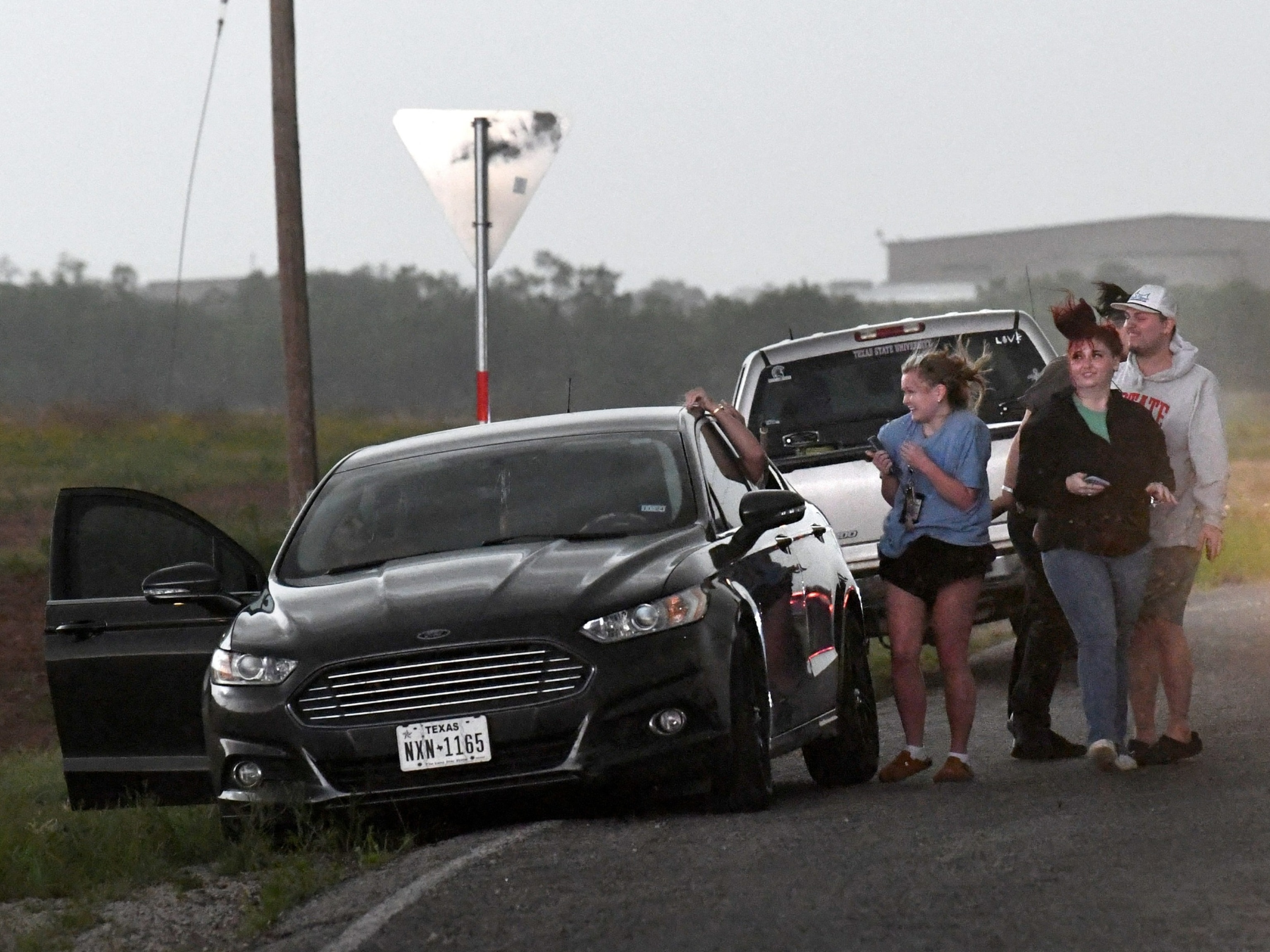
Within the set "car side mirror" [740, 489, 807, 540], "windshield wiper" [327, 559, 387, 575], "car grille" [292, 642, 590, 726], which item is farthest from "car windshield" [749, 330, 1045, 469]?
"car grille" [292, 642, 590, 726]

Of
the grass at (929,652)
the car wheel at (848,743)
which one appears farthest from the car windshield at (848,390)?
the car wheel at (848,743)

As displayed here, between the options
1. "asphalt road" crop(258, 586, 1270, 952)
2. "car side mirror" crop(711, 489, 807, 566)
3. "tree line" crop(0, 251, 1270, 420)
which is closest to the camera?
"asphalt road" crop(258, 586, 1270, 952)

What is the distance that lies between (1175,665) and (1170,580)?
36 centimetres

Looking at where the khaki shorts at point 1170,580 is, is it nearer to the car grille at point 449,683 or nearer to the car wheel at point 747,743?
the car wheel at point 747,743

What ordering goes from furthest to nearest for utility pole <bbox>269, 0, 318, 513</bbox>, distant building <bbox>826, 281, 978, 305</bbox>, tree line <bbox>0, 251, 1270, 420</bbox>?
distant building <bbox>826, 281, 978, 305</bbox>, tree line <bbox>0, 251, 1270, 420</bbox>, utility pole <bbox>269, 0, 318, 513</bbox>

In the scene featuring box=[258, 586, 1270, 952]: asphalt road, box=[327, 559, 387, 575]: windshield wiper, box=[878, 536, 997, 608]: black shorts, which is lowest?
box=[258, 586, 1270, 952]: asphalt road

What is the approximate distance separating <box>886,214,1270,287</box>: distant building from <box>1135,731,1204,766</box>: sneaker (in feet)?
283

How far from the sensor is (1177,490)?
382 inches

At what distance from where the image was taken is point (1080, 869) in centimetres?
→ 721

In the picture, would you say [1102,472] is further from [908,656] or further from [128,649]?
[128,649]

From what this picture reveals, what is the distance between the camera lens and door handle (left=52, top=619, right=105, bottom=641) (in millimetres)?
9852

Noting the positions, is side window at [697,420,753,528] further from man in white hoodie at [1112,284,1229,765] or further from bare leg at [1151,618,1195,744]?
bare leg at [1151,618,1195,744]

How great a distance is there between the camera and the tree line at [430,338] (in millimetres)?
52781

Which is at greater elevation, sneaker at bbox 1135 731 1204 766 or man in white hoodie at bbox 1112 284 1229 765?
man in white hoodie at bbox 1112 284 1229 765
